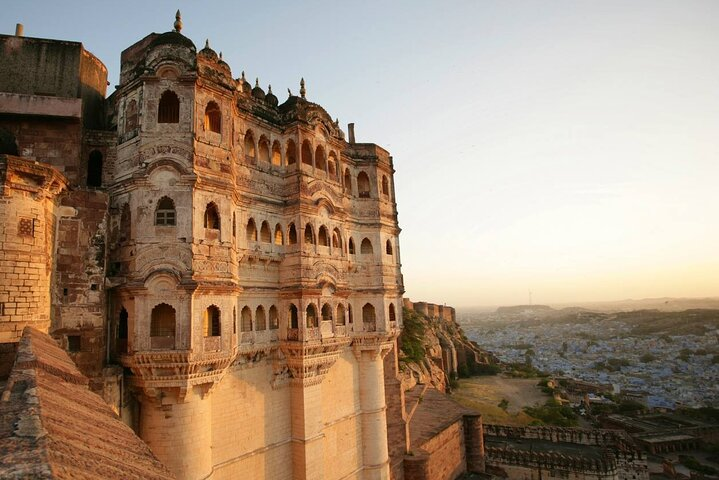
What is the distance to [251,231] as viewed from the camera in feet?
57.2

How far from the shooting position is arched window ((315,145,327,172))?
20.4 meters

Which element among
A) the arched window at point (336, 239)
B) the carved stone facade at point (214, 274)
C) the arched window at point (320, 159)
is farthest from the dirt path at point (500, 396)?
the arched window at point (320, 159)

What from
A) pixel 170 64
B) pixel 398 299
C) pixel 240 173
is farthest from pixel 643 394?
pixel 170 64

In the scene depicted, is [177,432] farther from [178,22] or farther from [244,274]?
[178,22]

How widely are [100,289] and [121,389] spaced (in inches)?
118

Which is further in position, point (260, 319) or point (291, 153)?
point (291, 153)

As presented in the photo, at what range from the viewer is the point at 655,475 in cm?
3347

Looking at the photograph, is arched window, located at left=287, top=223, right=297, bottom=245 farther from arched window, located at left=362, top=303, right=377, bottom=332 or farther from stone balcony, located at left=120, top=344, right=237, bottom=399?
stone balcony, located at left=120, top=344, right=237, bottom=399

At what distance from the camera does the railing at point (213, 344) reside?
13.7m

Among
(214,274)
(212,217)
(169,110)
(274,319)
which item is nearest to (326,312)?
(274,319)

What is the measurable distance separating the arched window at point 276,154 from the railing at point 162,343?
867cm

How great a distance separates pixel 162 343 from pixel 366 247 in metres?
11.9

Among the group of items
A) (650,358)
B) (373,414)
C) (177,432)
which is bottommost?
(650,358)

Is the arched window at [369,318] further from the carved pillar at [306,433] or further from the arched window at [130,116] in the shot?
the arched window at [130,116]
